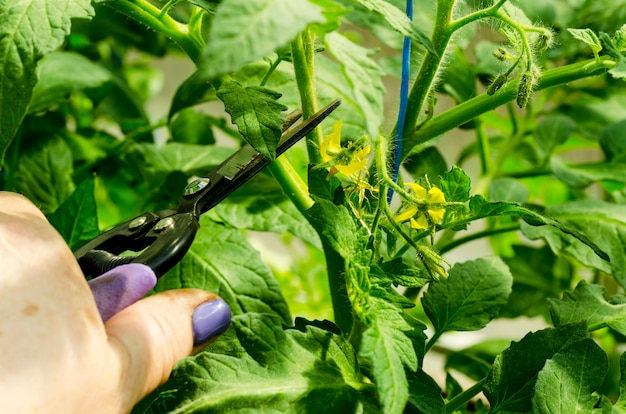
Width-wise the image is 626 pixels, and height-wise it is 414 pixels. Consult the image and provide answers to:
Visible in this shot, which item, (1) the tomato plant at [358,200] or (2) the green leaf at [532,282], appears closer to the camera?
(1) the tomato plant at [358,200]

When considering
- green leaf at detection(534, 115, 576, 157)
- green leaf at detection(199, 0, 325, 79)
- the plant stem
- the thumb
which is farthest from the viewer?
green leaf at detection(534, 115, 576, 157)

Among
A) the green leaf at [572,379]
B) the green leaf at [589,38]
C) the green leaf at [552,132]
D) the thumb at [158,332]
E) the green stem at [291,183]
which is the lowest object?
the green leaf at [572,379]

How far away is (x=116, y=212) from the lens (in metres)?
1.15

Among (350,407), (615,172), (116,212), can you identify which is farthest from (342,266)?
(116,212)

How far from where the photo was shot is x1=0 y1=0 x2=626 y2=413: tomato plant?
1.38 feet

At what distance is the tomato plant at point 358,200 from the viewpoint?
1.38 feet

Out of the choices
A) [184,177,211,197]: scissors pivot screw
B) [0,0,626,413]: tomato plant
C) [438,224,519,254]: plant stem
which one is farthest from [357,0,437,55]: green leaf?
[438,224,519,254]: plant stem

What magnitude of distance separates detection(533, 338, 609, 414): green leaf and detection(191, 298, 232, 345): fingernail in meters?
0.22

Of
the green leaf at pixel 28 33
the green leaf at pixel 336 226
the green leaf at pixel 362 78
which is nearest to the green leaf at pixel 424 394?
the green leaf at pixel 336 226

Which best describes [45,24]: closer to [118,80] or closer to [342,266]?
[342,266]

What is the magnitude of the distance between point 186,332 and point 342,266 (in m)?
0.17

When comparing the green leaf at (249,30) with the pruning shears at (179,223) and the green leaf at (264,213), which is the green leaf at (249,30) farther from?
the green leaf at (264,213)

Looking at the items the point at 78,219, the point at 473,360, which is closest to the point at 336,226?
the point at 78,219

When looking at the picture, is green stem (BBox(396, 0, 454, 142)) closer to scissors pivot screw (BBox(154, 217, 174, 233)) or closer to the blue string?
the blue string
